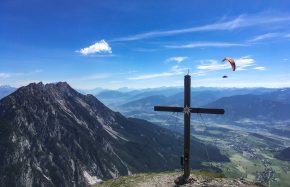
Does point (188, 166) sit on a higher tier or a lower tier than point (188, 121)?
lower

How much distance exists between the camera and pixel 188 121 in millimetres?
35438

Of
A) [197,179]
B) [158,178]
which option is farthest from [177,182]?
[158,178]

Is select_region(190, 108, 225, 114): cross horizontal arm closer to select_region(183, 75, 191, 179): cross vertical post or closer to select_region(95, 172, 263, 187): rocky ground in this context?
select_region(183, 75, 191, 179): cross vertical post

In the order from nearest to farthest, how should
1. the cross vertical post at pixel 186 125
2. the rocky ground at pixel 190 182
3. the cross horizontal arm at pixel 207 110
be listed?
the rocky ground at pixel 190 182 → the cross horizontal arm at pixel 207 110 → the cross vertical post at pixel 186 125

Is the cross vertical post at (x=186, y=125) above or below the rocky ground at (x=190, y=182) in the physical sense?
above

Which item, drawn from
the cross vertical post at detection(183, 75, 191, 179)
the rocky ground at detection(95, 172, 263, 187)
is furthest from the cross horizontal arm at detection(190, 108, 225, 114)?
the rocky ground at detection(95, 172, 263, 187)

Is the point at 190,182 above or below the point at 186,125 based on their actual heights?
below

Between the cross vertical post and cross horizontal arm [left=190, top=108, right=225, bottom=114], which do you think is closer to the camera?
cross horizontal arm [left=190, top=108, right=225, bottom=114]

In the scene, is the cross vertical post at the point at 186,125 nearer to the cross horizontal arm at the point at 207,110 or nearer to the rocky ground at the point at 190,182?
the cross horizontal arm at the point at 207,110

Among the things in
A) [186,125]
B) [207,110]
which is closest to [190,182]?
[186,125]

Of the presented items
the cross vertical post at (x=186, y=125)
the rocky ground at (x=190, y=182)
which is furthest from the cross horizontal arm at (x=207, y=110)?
the rocky ground at (x=190, y=182)

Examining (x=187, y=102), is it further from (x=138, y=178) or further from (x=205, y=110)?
(x=138, y=178)

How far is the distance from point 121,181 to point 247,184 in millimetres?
17595

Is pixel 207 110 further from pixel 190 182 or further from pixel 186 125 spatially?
pixel 190 182
